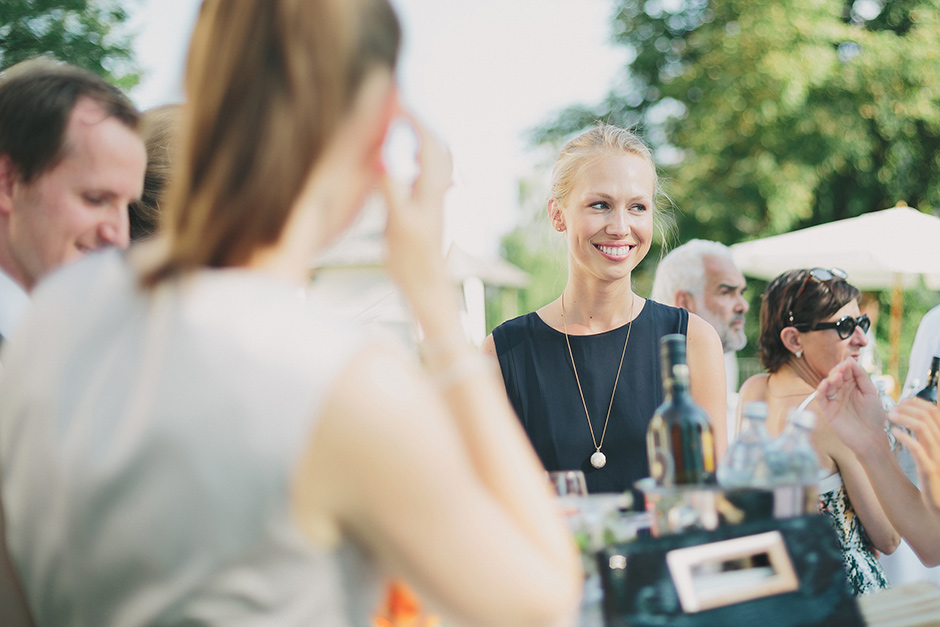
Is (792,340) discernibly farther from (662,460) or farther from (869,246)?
(869,246)

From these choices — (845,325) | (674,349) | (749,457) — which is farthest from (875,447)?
(674,349)

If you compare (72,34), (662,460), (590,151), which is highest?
(72,34)

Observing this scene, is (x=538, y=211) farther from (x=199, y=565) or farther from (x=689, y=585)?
(x=199, y=565)

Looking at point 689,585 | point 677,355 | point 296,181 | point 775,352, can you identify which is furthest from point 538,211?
point 296,181

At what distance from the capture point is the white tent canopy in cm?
741

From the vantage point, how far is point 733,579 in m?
1.25

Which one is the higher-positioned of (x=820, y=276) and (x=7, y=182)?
(x=7, y=182)

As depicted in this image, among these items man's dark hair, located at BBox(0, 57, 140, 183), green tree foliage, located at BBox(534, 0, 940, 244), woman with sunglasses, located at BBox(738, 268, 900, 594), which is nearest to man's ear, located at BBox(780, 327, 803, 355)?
woman with sunglasses, located at BBox(738, 268, 900, 594)

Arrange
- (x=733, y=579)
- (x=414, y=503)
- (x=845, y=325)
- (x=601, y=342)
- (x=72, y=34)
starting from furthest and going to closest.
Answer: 1. (x=72, y=34)
2. (x=845, y=325)
3. (x=601, y=342)
4. (x=733, y=579)
5. (x=414, y=503)

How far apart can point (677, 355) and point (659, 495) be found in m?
0.24

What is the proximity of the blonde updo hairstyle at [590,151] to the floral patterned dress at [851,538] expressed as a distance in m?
1.18

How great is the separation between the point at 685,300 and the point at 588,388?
6.84 feet

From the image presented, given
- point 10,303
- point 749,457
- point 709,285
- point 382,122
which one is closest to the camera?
point 382,122

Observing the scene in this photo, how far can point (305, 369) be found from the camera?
0.79 metres
